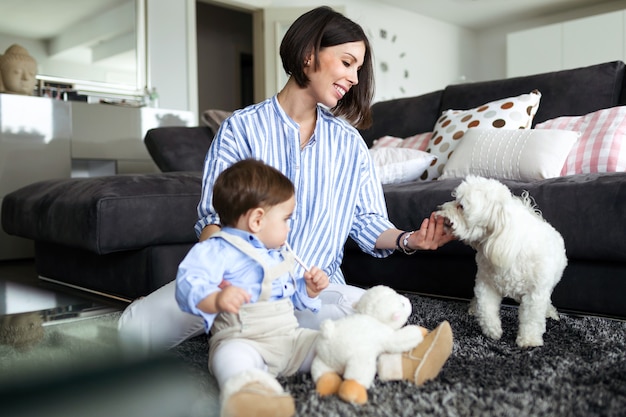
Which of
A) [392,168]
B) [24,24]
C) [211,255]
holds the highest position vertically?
[24,24]

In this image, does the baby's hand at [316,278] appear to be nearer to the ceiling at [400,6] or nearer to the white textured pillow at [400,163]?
the white textured pillow at [400,163]

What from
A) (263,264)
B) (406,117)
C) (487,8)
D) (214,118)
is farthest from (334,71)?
(487,8)

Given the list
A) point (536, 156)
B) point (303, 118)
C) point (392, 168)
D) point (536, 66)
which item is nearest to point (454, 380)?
point (303, 118)

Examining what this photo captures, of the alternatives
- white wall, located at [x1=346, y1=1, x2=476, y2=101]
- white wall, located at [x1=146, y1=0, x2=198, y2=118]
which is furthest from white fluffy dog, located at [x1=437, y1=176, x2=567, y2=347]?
white wall, located at [x1=346, y1=1, x2=476, y2=101]

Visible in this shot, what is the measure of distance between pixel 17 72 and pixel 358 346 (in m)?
4.15

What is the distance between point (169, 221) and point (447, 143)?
1298 mm

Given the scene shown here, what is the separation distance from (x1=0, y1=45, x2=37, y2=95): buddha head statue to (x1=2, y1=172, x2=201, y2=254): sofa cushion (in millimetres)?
2205

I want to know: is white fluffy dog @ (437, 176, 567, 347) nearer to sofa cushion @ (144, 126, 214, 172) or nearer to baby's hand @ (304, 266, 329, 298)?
baby's hand @ (304, 266, 329, 298)

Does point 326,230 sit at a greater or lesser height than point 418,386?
greater

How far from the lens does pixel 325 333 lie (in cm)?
106

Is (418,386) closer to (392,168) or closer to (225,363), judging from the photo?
(225,363)

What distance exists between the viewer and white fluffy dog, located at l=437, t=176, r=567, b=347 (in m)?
1.42

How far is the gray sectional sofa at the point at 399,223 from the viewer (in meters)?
1.70

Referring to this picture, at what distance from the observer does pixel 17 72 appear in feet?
14.1
